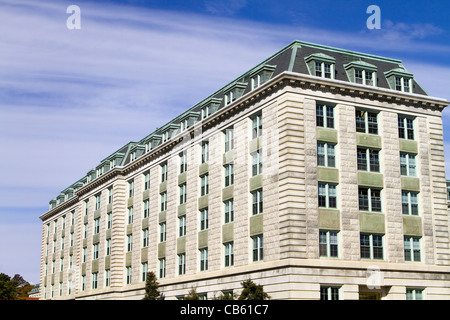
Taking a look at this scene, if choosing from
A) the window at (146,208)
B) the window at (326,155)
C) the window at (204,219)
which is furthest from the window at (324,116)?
the window at (146,208)

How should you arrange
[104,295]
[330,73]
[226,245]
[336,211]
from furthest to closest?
[104,295] → [226,245] → [330,73] → [336,211]

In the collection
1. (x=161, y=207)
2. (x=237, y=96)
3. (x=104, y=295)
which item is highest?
(x=237, y=96)

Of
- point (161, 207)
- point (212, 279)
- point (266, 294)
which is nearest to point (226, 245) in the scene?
point (212, 279)

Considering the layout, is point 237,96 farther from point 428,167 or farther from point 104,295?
point 104,295

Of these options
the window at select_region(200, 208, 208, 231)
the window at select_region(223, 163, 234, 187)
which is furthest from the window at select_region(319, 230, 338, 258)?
the window at select_region(200, 208, 208, 231)

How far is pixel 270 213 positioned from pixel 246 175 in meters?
5.07

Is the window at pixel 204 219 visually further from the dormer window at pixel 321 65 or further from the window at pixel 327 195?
the dormer window at pixel 321 65

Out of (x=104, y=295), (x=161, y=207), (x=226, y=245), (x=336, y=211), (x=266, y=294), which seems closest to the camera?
(x=266, y=294)

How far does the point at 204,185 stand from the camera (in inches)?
2154

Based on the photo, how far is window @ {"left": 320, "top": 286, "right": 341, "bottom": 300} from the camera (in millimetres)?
41406

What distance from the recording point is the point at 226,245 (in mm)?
49562

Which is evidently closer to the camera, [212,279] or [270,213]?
[270,213]

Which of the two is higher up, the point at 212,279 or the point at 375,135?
the point at 375,135

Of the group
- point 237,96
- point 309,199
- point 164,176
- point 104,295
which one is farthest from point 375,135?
point 104,295
